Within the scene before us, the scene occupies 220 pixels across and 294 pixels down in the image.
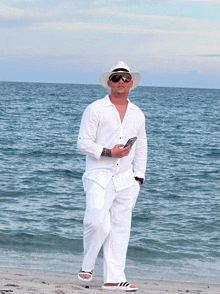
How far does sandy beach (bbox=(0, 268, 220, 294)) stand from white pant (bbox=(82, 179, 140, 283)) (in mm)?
272

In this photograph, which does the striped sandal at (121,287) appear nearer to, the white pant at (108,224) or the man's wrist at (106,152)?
the white pant at (108,224)

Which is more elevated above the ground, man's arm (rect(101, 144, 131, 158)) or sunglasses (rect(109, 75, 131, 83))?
sunglasses (rect(109, 75, 131, 83))

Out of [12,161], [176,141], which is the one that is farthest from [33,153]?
[176,141]

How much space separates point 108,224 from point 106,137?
0.82m

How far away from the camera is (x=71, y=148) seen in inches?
963

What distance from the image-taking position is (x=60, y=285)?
523 cm

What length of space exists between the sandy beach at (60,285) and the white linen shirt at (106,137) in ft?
3.63

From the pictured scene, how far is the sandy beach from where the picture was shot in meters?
4.92

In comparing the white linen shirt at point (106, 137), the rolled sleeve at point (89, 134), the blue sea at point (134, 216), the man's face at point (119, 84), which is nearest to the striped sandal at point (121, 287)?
the white linen shirt at point (106, 137)

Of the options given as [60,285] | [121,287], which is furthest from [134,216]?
[121,287]

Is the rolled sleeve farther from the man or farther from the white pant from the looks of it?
the white pant

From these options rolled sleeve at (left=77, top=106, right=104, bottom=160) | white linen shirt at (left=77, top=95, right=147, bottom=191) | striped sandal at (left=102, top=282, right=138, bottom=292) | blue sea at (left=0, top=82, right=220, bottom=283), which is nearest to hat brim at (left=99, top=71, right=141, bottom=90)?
white linen shirt at (left=77, top=95, right=147, bottom=191)

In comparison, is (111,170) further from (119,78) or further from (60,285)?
(60,285)

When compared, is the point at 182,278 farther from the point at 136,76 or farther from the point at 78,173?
the point at 78,173
